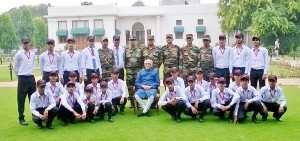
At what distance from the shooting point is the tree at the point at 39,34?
182ft

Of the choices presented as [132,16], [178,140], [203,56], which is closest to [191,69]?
[203,56]

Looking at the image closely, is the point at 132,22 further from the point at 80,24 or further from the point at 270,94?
the point at 270,94

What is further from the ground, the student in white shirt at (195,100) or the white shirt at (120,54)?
the white shirt at (120,54)

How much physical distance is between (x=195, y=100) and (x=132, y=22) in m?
35.4

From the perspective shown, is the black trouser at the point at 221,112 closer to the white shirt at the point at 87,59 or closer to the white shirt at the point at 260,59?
the white shirt at the point at 260,59

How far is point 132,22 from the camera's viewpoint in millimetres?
43062

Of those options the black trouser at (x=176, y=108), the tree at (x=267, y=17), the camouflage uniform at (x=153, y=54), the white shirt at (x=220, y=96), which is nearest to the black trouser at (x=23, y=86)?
the camouflage uniform at (x=153, y=54)

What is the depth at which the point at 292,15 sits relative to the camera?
100 ft

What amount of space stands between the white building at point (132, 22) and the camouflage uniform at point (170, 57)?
3170 centimetres

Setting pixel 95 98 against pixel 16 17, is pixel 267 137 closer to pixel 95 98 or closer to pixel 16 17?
pixel 95 98

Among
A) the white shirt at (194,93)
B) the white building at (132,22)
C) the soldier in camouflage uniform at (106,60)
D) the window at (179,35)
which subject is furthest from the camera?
the window at (179,35)

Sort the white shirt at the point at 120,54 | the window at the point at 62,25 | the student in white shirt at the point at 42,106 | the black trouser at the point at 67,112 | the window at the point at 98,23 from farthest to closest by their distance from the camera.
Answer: the window at the point at 62,25
the window at the point at 98,23
the white shirt at the point at 120,54
the black trouser at the point at 67,112
the student in white shirt at the point at 42,106

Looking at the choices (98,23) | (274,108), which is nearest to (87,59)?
(274,108)

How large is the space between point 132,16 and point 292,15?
1794 cm
